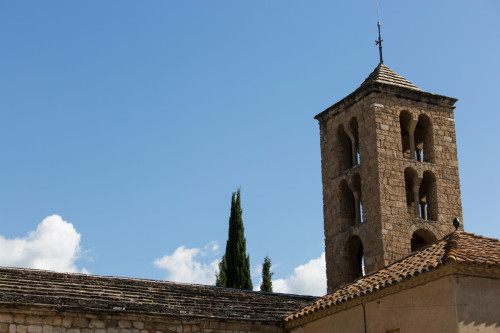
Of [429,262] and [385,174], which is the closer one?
[429,262]

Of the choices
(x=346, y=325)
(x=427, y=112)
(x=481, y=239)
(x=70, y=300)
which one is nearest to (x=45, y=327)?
(x=70, y=300)

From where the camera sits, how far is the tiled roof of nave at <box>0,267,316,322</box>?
13.2 m

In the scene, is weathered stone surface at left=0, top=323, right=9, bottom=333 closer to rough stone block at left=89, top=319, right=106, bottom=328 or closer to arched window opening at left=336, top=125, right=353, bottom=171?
rough stone block at left=89, top=319, right=106, bottom=328

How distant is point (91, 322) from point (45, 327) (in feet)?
2.67

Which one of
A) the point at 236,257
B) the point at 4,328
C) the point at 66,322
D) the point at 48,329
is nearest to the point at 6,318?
the point at 4,328

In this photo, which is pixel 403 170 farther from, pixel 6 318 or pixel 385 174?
pixel 6 318

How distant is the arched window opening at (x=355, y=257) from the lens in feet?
70.9

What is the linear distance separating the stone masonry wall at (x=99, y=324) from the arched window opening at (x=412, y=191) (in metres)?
8.87

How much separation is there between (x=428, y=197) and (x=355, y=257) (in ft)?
9.64

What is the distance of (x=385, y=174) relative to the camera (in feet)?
69.1

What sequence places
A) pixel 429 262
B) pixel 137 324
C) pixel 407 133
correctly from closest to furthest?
1. pixel 429 262
2. pixel 137 324
3. pixel 407 133

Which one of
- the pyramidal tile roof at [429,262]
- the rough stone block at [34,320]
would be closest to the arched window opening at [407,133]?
the pyramidal tile roof at [429,262]

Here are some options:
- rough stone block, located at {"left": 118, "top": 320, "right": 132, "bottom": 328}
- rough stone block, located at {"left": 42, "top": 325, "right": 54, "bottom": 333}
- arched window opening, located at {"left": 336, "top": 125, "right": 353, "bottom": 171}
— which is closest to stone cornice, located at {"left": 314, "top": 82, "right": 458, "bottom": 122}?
arched window opening, located at {"left": 336, "top": 125, "right": 353, "bottom": 171}

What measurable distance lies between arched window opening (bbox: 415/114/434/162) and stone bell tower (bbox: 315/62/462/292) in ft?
0.10
